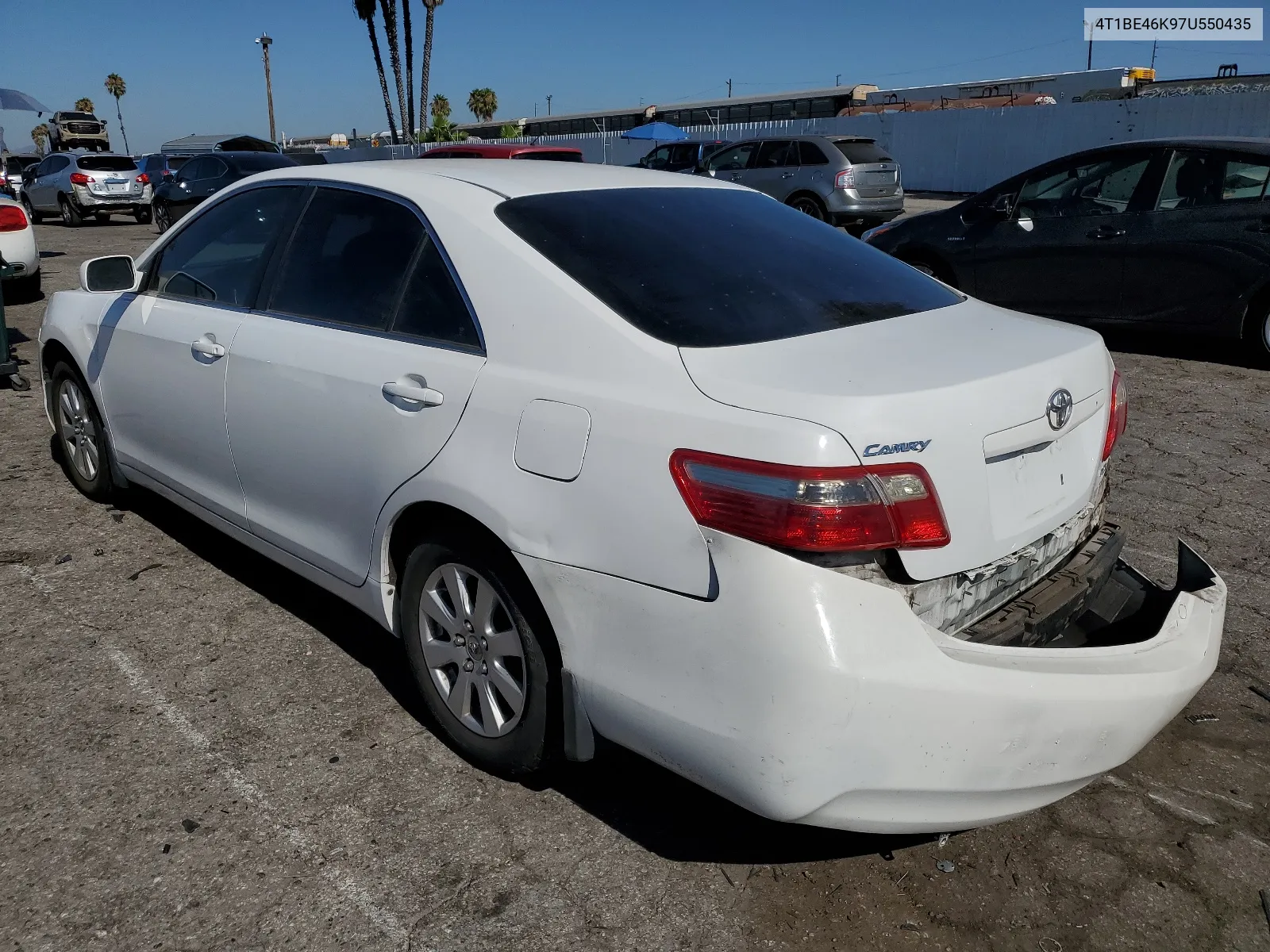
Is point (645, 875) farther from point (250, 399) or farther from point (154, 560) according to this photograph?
point (154, 560)

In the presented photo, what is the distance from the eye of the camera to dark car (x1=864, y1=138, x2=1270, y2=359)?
7.02 m

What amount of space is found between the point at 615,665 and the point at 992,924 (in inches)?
40.6

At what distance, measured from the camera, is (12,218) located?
395 inches

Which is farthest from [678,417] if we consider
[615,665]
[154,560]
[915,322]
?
[154,560]

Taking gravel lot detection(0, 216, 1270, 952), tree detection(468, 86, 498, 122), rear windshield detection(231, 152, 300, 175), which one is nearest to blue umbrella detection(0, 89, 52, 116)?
rear windshield detection(231, 152, 300, 175)

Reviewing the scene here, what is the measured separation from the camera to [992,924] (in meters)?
2.32

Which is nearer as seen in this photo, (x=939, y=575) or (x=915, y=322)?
(x=939, y=575)

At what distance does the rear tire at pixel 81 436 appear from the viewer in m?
4.52

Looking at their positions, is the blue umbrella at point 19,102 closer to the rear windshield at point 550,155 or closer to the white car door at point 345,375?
the rear windshield at point 550,155

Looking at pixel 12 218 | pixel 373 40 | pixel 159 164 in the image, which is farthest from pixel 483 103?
pixel 12 218

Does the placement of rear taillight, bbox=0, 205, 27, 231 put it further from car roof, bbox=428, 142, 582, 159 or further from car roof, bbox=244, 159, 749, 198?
car roof, bbox=244, 159, 749, 198

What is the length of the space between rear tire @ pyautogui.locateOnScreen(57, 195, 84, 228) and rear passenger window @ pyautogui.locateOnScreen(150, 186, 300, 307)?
70.3 feet

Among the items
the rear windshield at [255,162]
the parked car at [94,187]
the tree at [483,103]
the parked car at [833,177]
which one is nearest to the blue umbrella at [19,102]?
the parked car at [94,187]

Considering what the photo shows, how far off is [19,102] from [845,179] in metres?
17.9
